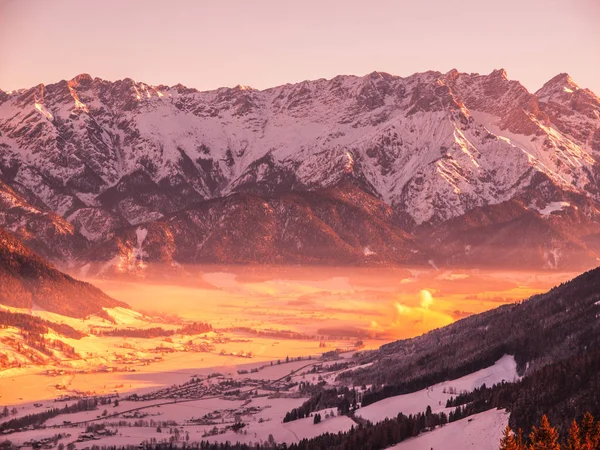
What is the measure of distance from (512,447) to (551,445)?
31.5 ft

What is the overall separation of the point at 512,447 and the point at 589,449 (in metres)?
16.2

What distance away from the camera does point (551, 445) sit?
199 metres

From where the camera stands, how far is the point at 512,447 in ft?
635

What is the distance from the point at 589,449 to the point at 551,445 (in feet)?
23.2

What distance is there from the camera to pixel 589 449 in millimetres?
199875
